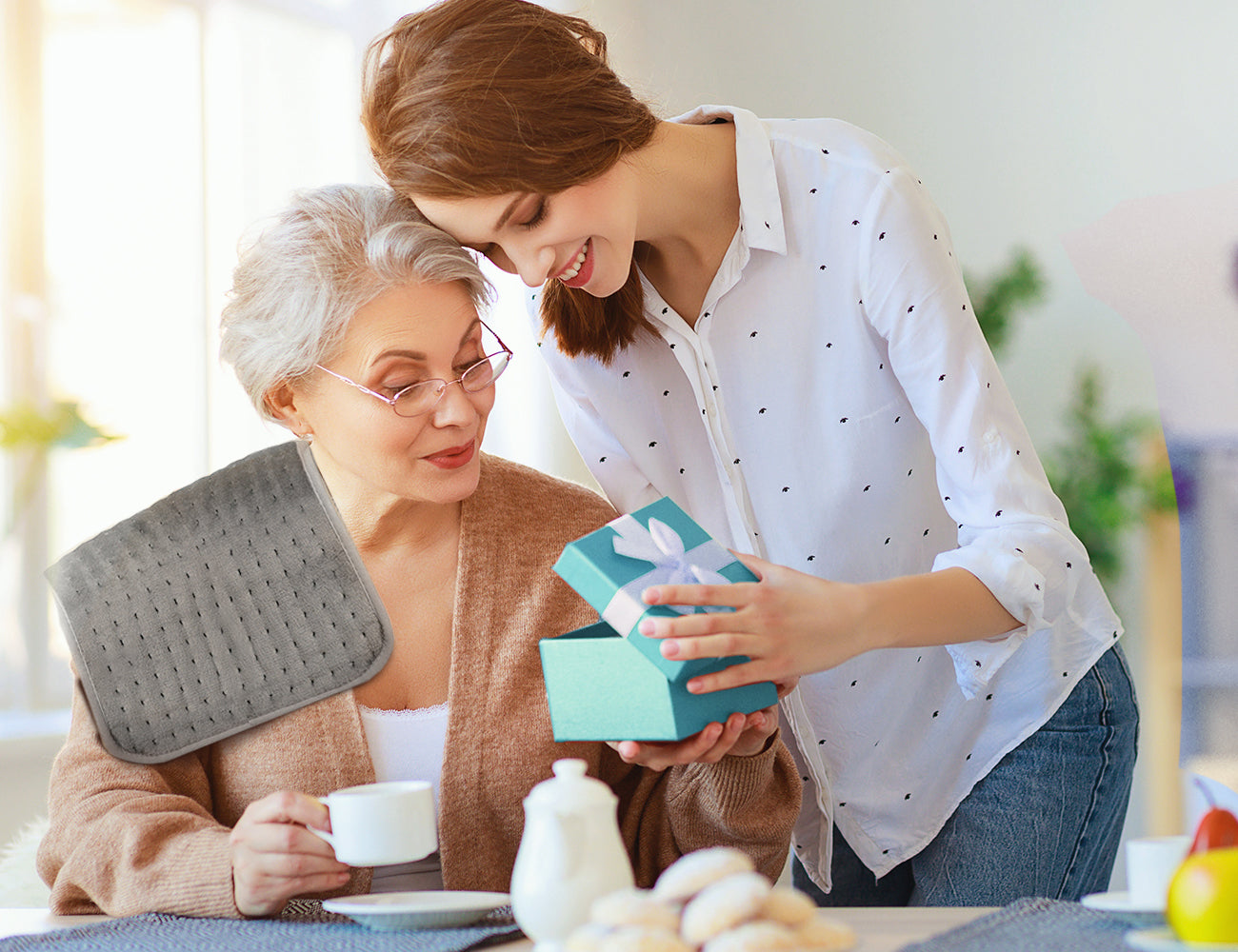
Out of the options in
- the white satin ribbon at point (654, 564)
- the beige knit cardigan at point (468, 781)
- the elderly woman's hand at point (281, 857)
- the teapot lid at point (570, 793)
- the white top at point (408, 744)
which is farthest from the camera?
the white top at point (408, 744)

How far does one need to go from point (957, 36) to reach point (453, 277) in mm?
2480

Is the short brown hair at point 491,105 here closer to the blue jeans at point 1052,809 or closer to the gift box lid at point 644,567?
the gift box lid at point 644,567

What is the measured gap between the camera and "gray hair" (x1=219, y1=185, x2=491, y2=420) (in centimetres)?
134

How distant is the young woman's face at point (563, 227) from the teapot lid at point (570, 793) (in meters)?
0.55

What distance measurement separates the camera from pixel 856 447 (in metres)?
1.38

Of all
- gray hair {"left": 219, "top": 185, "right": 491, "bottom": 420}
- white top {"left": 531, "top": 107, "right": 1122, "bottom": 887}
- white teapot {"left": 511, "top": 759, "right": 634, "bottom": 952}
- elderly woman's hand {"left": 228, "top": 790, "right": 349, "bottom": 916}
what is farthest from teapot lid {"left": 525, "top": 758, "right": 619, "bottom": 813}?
gray hair {"left": 219, "top": 185, "right": 491, "bottom": 420}

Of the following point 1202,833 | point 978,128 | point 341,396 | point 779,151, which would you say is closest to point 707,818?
point 1202,833

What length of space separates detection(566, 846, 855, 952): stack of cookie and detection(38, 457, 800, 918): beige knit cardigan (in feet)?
1.24

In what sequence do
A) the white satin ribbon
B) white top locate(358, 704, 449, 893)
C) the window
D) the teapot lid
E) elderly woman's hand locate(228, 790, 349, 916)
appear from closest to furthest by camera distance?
the teapot lid < the white satin ribbon < elderly woman's hand locate(228, 790, 349, 916) < white top locate(358, 704, 449, 893) < the window

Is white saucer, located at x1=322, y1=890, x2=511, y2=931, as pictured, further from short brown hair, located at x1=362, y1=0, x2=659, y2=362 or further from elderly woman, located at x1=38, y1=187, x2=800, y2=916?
short brown hair, located at x1=362, y1=0, x2=659, y2=362

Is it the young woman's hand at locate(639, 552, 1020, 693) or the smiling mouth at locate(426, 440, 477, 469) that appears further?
the smiling mouth at locate(426, 440, 477, 469)

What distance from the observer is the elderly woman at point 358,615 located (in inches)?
49.9

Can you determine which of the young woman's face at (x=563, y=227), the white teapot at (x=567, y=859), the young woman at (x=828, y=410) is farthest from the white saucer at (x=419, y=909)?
the young woman's face at (x=563, y=227)

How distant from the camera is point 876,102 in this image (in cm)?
342
